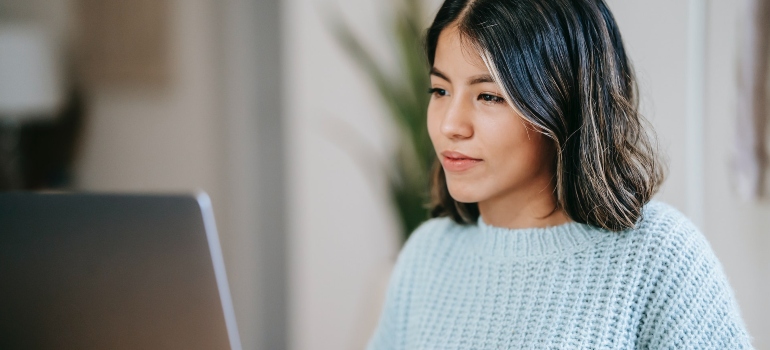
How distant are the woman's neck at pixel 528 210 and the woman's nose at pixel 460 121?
15 centimetres

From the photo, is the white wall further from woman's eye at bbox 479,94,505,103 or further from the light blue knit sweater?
woman's eye at bbox 479,94,505,103

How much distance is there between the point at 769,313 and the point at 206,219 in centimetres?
103

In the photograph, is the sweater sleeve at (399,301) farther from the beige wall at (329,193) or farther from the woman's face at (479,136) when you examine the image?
the beige wall at (329,193)

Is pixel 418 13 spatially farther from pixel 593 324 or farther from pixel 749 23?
pixel 593 324

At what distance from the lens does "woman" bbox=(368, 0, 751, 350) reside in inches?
33.8

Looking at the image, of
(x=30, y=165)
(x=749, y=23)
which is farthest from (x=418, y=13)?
(x=30, y=165)

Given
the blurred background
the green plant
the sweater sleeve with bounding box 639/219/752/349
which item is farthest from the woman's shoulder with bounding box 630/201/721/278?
the blurred background

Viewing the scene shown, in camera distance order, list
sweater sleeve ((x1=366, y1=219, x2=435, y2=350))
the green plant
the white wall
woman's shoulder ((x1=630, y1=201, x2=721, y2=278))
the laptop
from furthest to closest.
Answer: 1. the white wall
2. the green plant
3. sweater sleeve ((x1=366, y1=219, x2=435, y2=350))
4. woman's shoulder ((x1=630, y1=201, x2=721, y2=278))
5. the laptop

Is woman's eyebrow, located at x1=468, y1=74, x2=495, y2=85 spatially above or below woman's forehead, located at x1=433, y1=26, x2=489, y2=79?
below

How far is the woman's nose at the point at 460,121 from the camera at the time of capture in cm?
92

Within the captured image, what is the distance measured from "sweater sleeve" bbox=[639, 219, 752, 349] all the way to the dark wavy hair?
78 mm

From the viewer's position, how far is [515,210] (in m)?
1.03

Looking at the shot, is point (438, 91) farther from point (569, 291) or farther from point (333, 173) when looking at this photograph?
point (333, 173)

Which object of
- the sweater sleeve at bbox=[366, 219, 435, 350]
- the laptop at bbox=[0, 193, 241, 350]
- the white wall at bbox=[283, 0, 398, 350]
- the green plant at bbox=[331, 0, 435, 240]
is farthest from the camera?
the white wall at bbox=[283, 0, 398, 350]
